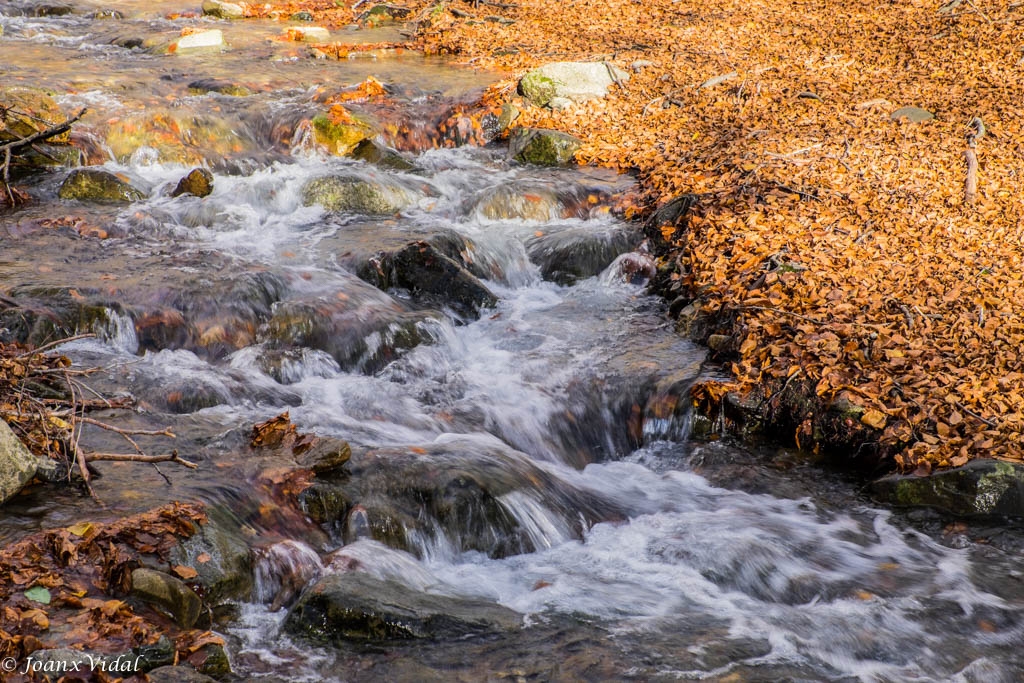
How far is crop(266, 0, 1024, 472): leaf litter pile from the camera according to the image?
21.4ft

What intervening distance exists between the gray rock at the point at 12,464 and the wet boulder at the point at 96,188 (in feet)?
21.6

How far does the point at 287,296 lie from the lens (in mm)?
8312

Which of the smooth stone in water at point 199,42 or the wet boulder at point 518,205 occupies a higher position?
the smooth stone in water at point 199,42

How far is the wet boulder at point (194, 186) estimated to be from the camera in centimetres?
1048

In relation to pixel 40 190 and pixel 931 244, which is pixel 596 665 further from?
pixel 40 190

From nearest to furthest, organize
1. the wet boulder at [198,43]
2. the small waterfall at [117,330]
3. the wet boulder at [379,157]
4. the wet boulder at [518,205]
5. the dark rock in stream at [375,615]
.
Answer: the dark rock in stream at [375,615], the small waterfall at [117,330], the wet boulder at [518,205], the wet boulder at [379,157], the wet boulder at [198,43]

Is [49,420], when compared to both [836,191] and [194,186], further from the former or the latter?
[836,191]

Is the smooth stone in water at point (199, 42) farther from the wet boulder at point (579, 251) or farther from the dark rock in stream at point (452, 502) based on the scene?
the dark rock in stream at point (452, 502)

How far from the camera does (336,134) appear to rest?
1234 cm

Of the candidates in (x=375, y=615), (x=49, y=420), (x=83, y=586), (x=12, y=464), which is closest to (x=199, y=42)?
(x=49, y=420)

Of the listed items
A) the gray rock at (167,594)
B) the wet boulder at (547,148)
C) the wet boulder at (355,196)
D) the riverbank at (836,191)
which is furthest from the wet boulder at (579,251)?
the gray rock at (167,594)

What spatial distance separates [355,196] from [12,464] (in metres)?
7.03

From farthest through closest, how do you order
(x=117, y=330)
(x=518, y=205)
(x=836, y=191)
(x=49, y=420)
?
(x=518, y=205), (x=836, y=191), (x=117, y=330), (x=49, y=420)

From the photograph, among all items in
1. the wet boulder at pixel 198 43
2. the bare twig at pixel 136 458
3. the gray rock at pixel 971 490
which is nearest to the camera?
the bare twig at pixel 136 458
